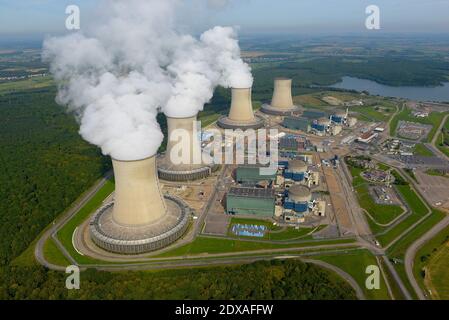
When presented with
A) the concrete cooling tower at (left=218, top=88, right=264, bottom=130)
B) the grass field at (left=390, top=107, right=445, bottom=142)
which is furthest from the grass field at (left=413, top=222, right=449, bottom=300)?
the concrete cooling tower at (left=218, top=88, right=264, bottom=130)

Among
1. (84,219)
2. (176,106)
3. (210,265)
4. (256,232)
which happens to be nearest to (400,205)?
(256,232)

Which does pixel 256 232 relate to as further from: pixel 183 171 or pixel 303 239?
pixel 183 171

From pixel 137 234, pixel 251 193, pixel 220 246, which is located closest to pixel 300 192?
pixel 251 193

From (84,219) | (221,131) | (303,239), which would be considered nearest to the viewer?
(303,239)

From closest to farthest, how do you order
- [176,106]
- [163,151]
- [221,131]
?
[176,106]
[163,151]
[221,131]

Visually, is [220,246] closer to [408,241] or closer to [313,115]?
[408,241]

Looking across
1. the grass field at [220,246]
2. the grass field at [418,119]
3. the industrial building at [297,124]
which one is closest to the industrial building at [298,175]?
the grass field at [220,246]

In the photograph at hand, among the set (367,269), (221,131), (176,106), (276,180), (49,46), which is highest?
(49,46)

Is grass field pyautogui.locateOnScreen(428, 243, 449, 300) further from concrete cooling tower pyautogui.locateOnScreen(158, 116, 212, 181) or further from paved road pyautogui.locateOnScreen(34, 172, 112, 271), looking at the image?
paved road pyautogui.locateOnScreen(34, 172, 112, 271)
